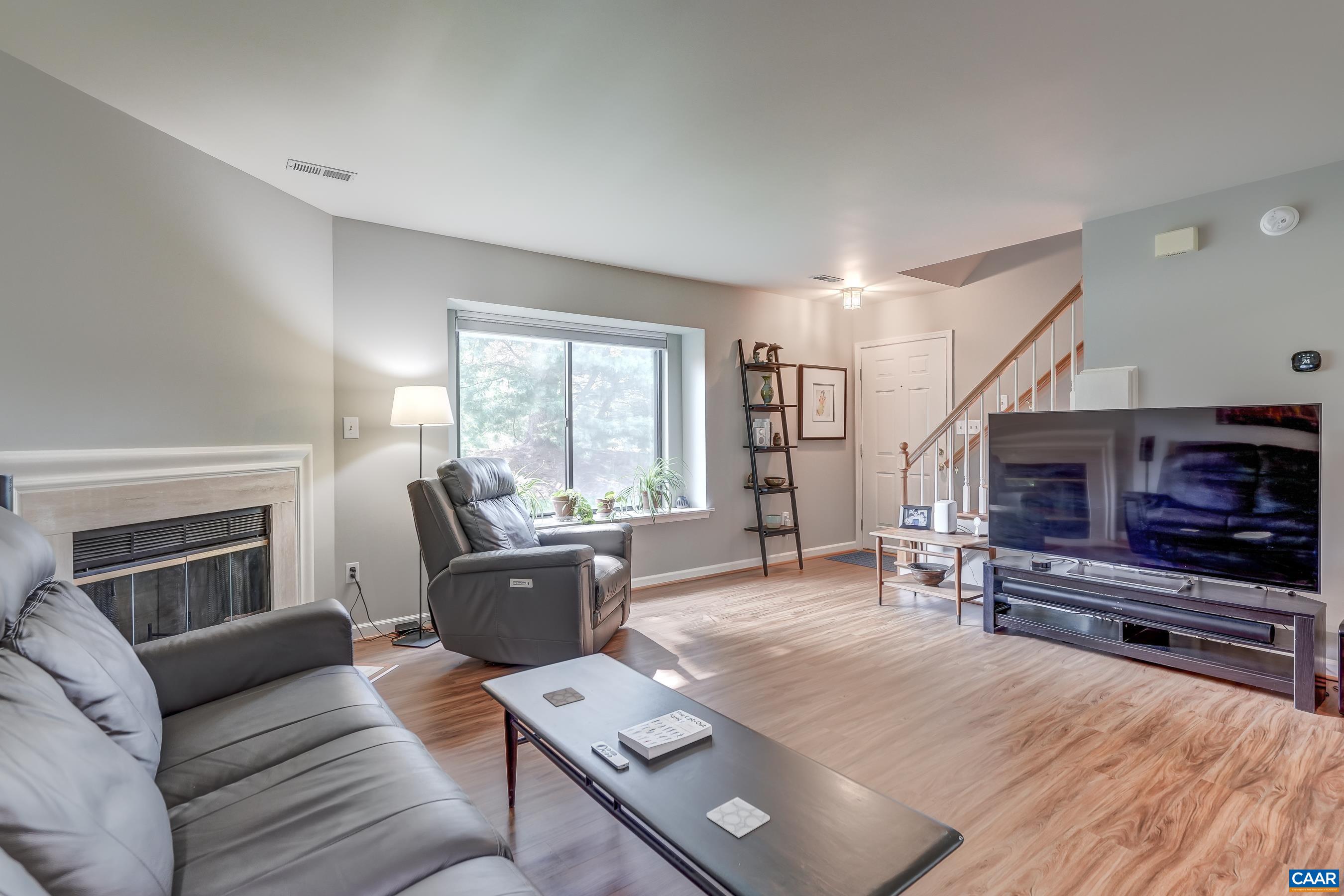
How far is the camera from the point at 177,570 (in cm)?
274

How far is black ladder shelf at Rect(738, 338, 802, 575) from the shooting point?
17.5ft

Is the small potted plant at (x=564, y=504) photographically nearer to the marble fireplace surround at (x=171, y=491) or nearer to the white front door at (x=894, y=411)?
the marble fireplace surround at (x=171, y=491)

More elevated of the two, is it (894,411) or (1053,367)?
(1053,367)

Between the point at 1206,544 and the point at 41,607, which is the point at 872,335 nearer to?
the point at 1206,544

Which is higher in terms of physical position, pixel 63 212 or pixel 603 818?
pixel 63 212

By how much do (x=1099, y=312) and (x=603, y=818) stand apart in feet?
11.9

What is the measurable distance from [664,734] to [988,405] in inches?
179

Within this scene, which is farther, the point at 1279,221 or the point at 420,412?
the point at 420,412

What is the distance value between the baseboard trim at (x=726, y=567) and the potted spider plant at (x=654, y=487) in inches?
19.5

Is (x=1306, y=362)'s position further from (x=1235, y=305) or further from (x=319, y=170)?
(x=319, y=170)

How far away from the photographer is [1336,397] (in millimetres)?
2912

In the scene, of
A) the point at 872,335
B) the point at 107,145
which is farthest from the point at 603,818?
the point at 872,335

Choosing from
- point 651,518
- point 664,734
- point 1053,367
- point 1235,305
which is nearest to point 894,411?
point 1053,367
